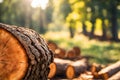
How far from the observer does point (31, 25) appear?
145 feet

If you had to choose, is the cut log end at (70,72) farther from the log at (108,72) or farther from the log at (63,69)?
the log at (108,72)

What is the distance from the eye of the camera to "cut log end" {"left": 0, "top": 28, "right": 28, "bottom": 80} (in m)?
5.62

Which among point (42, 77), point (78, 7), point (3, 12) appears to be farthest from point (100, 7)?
point (42, 77)

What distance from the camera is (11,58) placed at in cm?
570

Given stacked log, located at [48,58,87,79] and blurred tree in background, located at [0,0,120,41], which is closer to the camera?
stacked log, located at [48,58,87,79]

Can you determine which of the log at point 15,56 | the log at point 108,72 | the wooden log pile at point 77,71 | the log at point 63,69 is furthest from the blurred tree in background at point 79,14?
the log at point 15,56

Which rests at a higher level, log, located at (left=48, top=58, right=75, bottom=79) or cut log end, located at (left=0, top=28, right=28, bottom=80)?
cut log end, located at (left=0, top=28, right=28, bottom=80)

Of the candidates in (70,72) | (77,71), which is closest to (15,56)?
(70,72)

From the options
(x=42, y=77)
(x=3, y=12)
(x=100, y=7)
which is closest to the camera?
(x=42, y=77)

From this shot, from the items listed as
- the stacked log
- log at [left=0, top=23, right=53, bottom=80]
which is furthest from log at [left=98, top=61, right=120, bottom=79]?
log at [left=0, top=23, right=53, bottom=80]

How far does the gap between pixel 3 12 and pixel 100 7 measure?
1670 centimetres

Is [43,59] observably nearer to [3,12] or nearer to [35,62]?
[35,62]

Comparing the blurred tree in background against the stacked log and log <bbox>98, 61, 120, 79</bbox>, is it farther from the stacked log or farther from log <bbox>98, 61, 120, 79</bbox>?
log <bbox>98, 61, 120, 79</bbox>

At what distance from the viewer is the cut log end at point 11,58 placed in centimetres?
562
